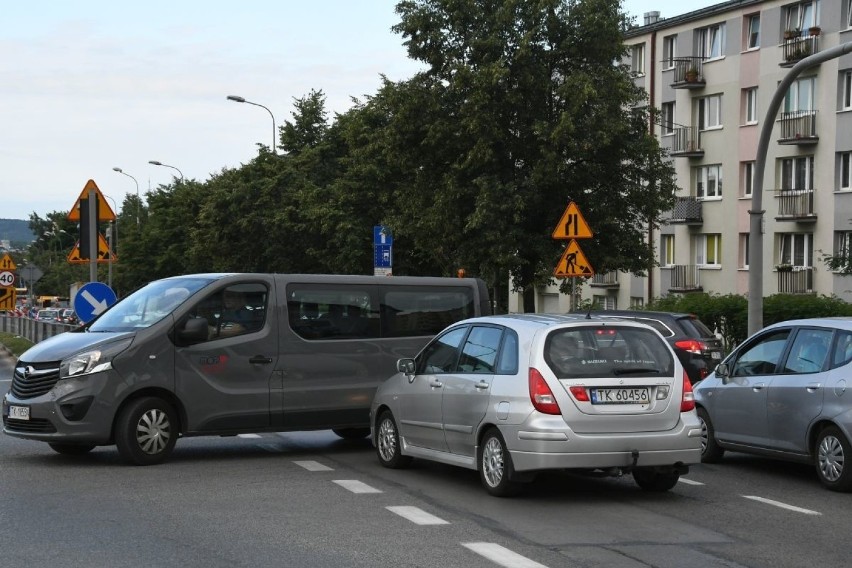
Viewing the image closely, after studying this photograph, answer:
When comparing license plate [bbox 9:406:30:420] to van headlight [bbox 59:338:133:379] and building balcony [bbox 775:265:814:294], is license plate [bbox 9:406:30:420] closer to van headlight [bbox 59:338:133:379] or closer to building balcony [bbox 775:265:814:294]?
van headlight [bbox 59:338:133:379]

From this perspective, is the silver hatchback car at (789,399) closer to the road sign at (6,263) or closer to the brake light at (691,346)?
the brake light at (691,346)

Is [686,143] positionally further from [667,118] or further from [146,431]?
[146,431]

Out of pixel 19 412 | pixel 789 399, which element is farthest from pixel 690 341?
pixel 19 412

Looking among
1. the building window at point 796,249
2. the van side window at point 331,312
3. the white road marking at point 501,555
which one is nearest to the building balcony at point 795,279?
the building window at point 796,249

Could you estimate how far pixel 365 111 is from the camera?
167 feet

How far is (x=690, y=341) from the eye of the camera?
20406 millimetres

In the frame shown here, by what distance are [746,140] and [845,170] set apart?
531 centimetres

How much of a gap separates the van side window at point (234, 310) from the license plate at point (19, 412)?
1875 mm

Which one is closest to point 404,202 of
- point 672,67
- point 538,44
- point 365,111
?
point 538,44

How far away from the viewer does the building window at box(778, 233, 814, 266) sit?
51031 millimetres

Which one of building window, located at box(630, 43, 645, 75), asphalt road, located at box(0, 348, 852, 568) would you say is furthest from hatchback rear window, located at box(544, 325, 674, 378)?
building window, located at box(630, 43, 645, 75)

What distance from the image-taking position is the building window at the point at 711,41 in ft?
181

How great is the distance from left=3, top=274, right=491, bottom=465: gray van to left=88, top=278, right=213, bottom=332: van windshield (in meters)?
0.02

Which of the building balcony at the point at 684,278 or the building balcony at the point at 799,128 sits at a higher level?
the building balcony at the point at 799,128
